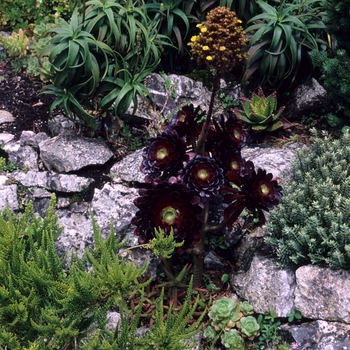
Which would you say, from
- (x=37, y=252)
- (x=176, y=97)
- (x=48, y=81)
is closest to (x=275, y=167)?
(x=176, y=97)

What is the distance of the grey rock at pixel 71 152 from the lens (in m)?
3.92

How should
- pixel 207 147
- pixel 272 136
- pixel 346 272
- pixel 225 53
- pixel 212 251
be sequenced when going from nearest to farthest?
pixel 225 53 → pixel 346 272 → pixel 207 147 → pixel 212 251 → pixel 272 136

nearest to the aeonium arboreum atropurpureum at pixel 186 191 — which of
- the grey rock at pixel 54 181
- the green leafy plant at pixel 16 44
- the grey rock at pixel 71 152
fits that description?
the grey rock at pixel 54 181

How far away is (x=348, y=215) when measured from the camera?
10.1 ft

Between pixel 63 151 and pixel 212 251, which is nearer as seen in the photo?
pixel 212 251

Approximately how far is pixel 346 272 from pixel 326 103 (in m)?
1.88

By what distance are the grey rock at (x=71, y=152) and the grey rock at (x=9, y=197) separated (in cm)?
36

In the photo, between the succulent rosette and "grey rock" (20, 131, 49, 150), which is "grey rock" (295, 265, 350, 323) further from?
"grey rock" (20, 131, 49, 150)

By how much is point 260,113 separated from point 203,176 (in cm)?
143

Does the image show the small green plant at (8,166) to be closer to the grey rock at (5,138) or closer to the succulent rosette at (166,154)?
the grey rock at (5,138)

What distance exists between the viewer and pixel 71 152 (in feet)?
13.0

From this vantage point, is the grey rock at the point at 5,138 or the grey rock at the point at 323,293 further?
the grey rock at the point at 5,138

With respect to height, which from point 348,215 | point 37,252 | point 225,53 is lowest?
point 348,215

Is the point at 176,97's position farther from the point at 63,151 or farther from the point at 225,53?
the point at 225,53
